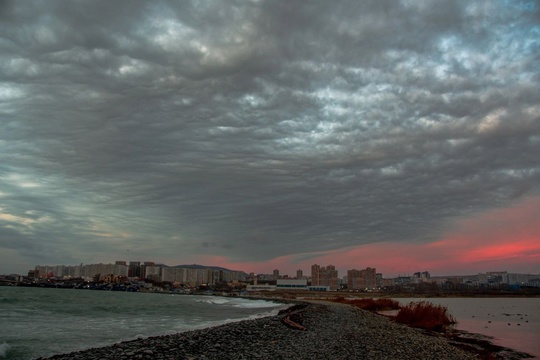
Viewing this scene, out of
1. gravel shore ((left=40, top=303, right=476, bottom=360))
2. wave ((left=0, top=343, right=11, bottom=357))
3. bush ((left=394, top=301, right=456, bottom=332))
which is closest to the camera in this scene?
gravel shore ((left=40, top=303, right=476, bottom=360))

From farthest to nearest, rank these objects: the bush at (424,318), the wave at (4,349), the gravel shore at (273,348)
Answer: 1. the bush at (424,318)
2. the wave at (4,349)
3. the gravel shore at (273,348)

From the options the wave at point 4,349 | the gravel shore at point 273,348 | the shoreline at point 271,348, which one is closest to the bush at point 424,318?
the shoreline at point 271,348

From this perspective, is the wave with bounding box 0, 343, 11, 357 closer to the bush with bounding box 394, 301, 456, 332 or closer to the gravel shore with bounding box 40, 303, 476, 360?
the gravel shore with bounding box 40, 303, 476, 360

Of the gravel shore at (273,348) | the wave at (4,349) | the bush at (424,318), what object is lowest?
the bush at (424,318)

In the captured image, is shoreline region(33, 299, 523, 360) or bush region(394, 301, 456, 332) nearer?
shoreline region(33, 299, 523, 360)

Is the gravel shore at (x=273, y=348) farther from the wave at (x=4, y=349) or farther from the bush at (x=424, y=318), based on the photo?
the bush at (x=424, y=318)

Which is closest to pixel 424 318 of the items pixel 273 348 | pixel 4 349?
pixel 273 348

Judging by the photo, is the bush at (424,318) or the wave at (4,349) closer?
the wave at (4,349)

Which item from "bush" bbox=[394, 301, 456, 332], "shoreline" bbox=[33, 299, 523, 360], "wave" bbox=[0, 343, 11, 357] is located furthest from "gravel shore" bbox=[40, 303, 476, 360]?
"bush" bbox=[394, 301, 456, 332]

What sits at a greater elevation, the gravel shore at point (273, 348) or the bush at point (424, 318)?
the gravel shore at point (273, 348)

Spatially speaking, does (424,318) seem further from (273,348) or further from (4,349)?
(4,349)

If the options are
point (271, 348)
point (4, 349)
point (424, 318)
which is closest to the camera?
point (271, 348)

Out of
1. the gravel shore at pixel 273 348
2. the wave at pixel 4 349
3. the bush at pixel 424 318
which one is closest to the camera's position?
the gravel shore at pixel 273 348

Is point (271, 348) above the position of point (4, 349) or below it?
above
